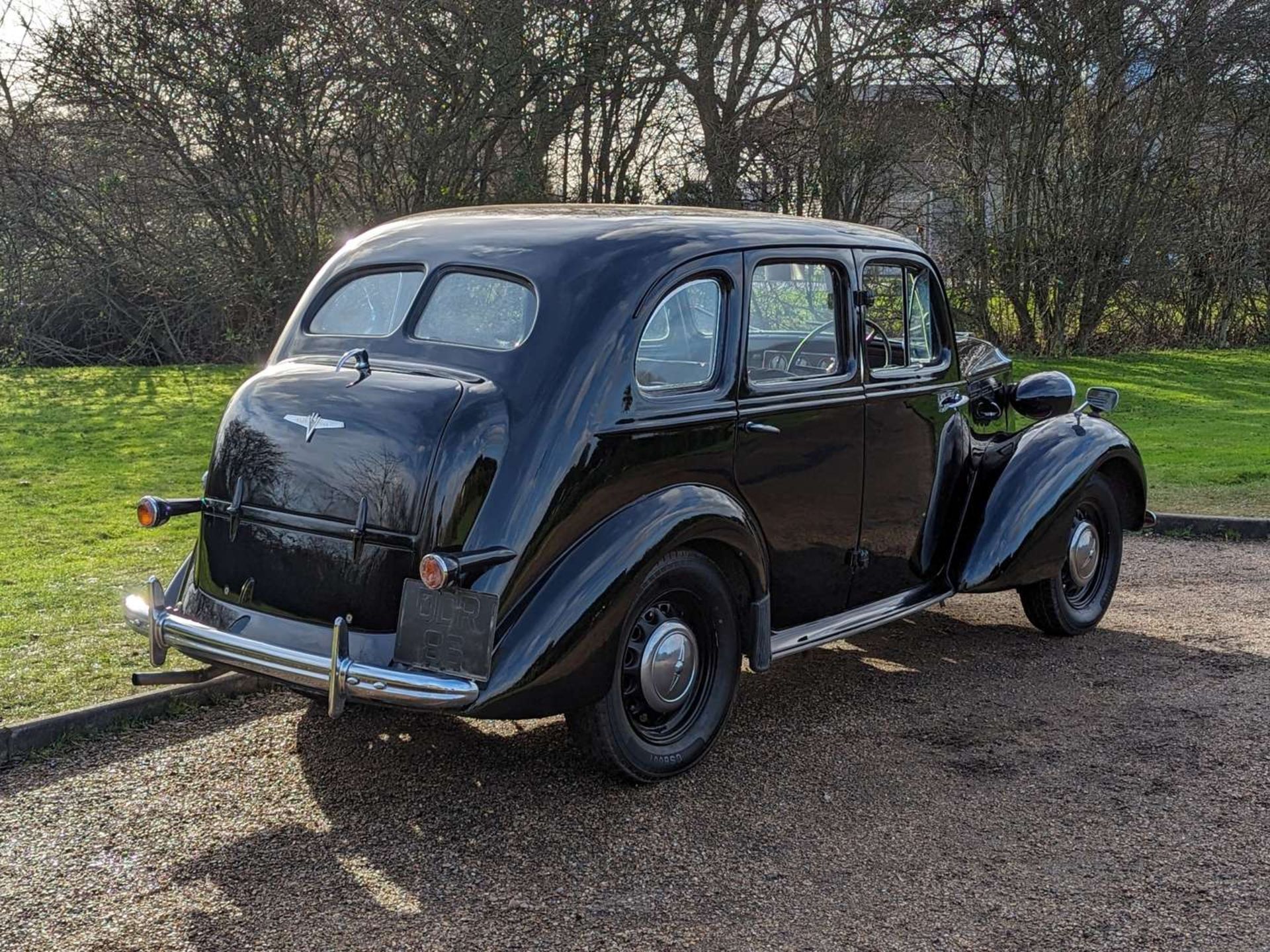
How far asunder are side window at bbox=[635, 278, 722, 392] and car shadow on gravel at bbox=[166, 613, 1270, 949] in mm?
1361

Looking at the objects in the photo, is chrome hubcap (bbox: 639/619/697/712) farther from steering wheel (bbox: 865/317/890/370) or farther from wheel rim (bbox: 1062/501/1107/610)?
wheel rim (bbox: 1062/501/1107/610)

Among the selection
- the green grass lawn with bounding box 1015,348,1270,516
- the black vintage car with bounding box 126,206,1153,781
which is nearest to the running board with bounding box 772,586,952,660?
the black vintage car with bounding box 126,206,1153,781

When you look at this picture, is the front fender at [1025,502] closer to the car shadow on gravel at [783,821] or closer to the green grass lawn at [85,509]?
the car shadow on gravel at [783,821]

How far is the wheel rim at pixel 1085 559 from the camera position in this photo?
6.23m

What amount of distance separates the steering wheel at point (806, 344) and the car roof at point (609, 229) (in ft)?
1.06

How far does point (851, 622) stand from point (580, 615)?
1.56 metres

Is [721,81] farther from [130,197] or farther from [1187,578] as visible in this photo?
[1187,578]

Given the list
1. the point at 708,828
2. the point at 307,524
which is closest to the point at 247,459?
the point at 307,524

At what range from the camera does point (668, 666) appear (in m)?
4.42

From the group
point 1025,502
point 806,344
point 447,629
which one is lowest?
point 447,629

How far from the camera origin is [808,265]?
521 cm

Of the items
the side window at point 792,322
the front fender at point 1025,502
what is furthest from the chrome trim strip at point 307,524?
the front fender at point 1025,502

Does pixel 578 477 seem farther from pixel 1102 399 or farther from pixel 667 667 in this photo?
pixel 1102 399

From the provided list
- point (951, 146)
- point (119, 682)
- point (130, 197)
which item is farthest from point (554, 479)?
point (951, 146)
